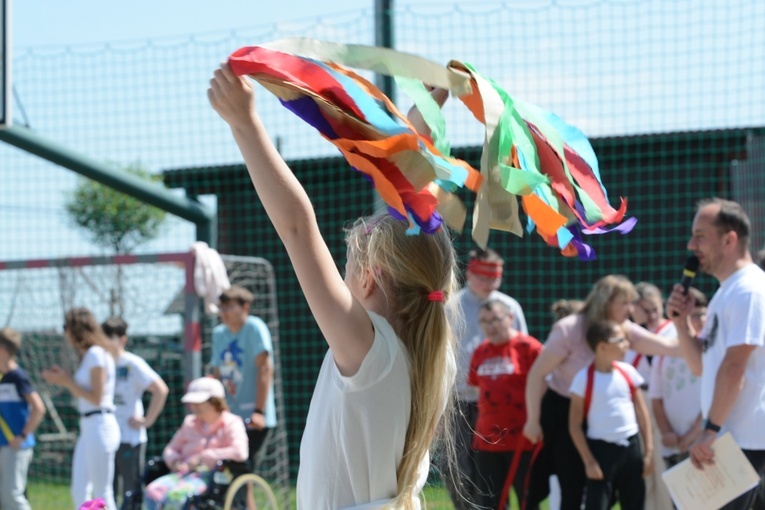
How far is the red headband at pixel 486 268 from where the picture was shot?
606 cm

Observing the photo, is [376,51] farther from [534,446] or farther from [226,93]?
[534,446]

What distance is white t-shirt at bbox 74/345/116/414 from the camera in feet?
21.2

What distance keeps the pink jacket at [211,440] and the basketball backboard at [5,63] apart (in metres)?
2.20

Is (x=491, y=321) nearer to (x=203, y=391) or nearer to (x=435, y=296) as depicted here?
(x=203, y=391)

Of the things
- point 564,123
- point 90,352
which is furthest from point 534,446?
point 564,123

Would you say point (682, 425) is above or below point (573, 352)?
below

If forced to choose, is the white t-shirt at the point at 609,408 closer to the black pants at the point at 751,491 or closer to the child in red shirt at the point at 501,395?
the child in red shirt at the point at 501,395

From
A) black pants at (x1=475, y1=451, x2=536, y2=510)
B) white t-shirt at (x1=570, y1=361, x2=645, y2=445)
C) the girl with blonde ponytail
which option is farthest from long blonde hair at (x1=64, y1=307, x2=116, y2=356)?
the girl with blonde ponytail

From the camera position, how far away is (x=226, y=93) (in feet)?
5.43

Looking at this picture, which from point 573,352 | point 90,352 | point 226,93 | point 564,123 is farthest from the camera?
point 90,352

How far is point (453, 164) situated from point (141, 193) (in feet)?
16.8

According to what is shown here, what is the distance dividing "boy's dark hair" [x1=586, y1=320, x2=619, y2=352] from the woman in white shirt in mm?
3090

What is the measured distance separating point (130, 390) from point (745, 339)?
4.37 metres

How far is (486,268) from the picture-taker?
6062 mm
